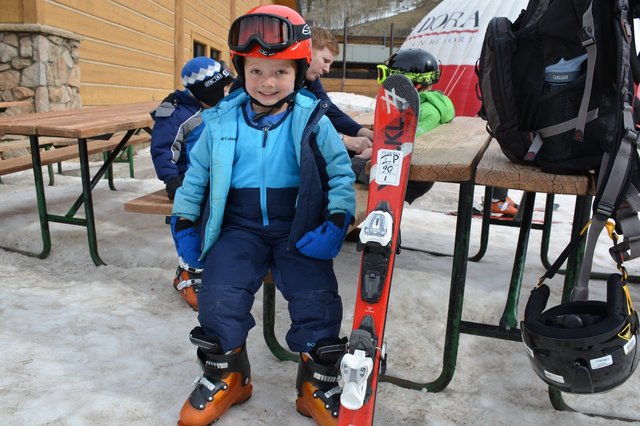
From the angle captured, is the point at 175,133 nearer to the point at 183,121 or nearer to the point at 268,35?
the point at 183,121

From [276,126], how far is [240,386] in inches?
41.0

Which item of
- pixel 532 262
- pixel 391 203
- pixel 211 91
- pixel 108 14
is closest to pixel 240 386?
pixel 391 203

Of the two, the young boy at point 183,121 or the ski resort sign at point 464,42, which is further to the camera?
the ski resort sign at point 464,42

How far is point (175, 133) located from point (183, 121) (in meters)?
0.09

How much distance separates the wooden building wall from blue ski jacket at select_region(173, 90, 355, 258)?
5791mm

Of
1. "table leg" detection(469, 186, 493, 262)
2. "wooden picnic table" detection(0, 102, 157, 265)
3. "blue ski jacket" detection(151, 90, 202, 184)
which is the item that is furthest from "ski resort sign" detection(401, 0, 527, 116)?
"blue ski jacket" detection(151, 90, 202, 184)

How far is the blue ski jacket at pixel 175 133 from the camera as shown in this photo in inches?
137

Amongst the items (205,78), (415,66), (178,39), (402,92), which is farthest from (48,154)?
(178,39)

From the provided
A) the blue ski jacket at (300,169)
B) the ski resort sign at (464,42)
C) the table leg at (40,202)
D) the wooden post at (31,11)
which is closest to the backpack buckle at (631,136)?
the blue ski jacket at (300,169)

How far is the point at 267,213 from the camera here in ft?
7.47

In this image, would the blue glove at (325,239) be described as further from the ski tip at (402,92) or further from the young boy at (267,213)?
the ski tip at (402,92)

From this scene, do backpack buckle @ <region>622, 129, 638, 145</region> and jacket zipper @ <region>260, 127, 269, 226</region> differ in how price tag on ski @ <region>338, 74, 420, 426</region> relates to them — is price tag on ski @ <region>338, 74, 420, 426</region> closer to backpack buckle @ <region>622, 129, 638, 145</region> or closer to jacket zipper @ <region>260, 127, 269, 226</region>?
jacket zipper @ <region>260, 127, 269, 226</region>

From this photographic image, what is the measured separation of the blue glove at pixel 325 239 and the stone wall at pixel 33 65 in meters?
6.08

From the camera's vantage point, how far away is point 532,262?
172 inches
